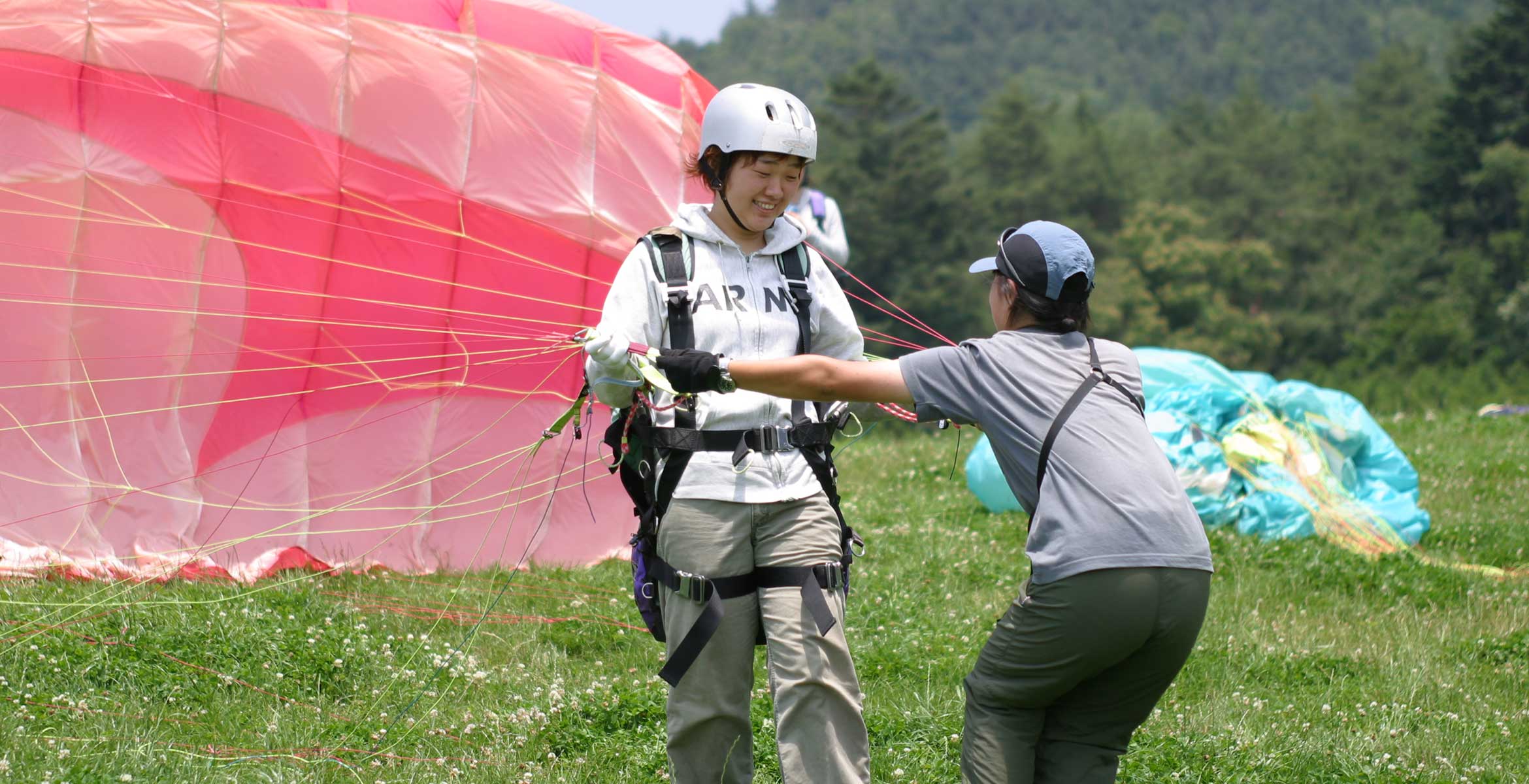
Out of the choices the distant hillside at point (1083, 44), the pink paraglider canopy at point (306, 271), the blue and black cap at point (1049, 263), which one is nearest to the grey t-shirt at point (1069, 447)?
the blue and black cap at point (1049, 263)

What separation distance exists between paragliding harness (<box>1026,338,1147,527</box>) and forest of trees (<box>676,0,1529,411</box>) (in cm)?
2789

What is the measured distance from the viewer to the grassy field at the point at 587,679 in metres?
5.07

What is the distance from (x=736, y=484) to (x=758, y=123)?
3.85 feet

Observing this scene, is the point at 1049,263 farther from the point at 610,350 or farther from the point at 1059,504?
the point at 610,350

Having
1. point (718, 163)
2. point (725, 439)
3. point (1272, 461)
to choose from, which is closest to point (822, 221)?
point (1272, 461)

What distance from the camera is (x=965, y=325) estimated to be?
6028 cm

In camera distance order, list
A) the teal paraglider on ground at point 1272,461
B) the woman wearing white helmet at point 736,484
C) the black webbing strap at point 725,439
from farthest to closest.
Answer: the teal paraglider on ground at point 1272,461
the black webbing strap at point 725,439
the woman wearing white helmet at point 736,484

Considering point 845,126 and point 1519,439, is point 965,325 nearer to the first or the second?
point 845,126

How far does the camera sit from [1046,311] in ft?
13.7

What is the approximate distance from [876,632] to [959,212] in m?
60.5

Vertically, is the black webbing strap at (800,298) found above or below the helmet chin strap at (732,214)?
below

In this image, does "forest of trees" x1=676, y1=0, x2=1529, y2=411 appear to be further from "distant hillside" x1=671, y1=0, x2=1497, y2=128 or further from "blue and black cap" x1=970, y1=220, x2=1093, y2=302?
"distant hillside" x1=671, y1=0, x2=1497, y2=128

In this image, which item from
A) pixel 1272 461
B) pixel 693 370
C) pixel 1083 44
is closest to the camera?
pixel 693 370

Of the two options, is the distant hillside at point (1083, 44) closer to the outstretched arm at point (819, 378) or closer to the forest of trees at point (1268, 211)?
the forest of trees at point (1268, 211)
